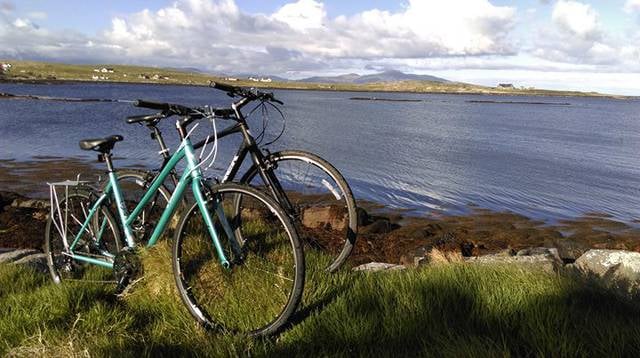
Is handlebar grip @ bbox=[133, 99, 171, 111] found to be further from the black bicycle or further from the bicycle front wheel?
the bicycle front wheel

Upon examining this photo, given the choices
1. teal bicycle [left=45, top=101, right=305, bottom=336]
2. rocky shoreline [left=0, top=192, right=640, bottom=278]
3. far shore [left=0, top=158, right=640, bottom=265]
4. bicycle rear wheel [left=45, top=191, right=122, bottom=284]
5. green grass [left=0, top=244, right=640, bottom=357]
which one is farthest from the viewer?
far shore [left=0, top=158, right=640, bottom=265]

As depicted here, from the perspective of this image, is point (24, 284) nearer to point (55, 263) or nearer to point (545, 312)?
point (55, 263)

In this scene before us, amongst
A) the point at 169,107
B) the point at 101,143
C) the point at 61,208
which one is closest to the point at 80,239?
the point at 61,208

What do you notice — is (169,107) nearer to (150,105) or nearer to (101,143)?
(150,105)

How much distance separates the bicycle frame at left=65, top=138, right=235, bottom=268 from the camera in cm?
467

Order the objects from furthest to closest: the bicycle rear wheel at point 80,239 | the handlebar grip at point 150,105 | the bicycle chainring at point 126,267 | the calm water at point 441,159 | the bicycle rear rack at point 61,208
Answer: the calm water at point 441,159 → the bicycle rear rack at point 61,208 → the bicycle rear wheel at point 80,239 → the bicycle chainring at point 126,267 → the handlebar grip at point 150,105

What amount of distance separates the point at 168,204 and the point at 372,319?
2.27m

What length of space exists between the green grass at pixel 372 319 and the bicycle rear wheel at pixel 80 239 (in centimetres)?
65

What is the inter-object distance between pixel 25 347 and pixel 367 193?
20.1m

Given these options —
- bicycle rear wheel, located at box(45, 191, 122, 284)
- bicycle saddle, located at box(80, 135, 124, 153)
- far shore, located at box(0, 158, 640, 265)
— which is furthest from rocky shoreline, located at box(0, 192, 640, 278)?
bicycle saddle, located at box(80, 135, 124, 153)

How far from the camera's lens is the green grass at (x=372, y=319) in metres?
3.90

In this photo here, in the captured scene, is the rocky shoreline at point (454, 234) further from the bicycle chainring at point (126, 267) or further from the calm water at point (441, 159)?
the bicycle chainring at point (126, 267)

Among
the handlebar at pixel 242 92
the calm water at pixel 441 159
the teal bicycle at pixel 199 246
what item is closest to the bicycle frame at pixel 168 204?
the teal bicycle at pixel 199 246

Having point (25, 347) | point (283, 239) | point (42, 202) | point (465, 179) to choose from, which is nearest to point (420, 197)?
point (465, 179)
